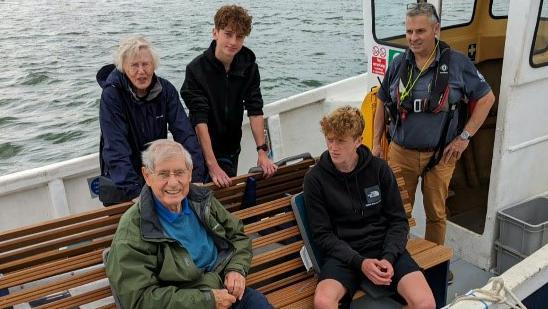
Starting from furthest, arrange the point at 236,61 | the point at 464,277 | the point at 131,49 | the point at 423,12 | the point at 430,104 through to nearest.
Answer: the point at 464,277 < the point at 236,61 < the point at 430,104 < the point at 423,12 < the point at 131,49

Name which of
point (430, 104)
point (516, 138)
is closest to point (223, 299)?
point (430, 104)

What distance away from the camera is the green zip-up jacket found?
90.4 inches

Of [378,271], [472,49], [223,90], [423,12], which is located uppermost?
[423,12]

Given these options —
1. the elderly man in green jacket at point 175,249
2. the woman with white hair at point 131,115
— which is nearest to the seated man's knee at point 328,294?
the elderly man in green jacket at point 175,249

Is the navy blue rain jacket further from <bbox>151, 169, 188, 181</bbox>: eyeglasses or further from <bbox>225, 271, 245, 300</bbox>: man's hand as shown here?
<bbox>225, 271, 245, 300</bbox>: man's hand

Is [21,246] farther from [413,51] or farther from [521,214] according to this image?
[521,214]

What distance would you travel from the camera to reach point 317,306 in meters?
2.72

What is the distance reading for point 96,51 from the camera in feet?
44.9

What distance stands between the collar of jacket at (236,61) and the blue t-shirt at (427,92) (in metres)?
0.86

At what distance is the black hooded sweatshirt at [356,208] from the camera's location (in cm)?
289

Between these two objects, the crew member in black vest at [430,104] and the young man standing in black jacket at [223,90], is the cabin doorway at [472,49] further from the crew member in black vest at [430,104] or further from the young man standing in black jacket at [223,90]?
the young man standing in black jacket at [223,90]

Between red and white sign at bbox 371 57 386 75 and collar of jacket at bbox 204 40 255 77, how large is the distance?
139 cm

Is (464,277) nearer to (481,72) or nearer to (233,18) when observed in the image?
(481,72)

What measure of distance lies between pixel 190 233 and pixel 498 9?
351 cm
